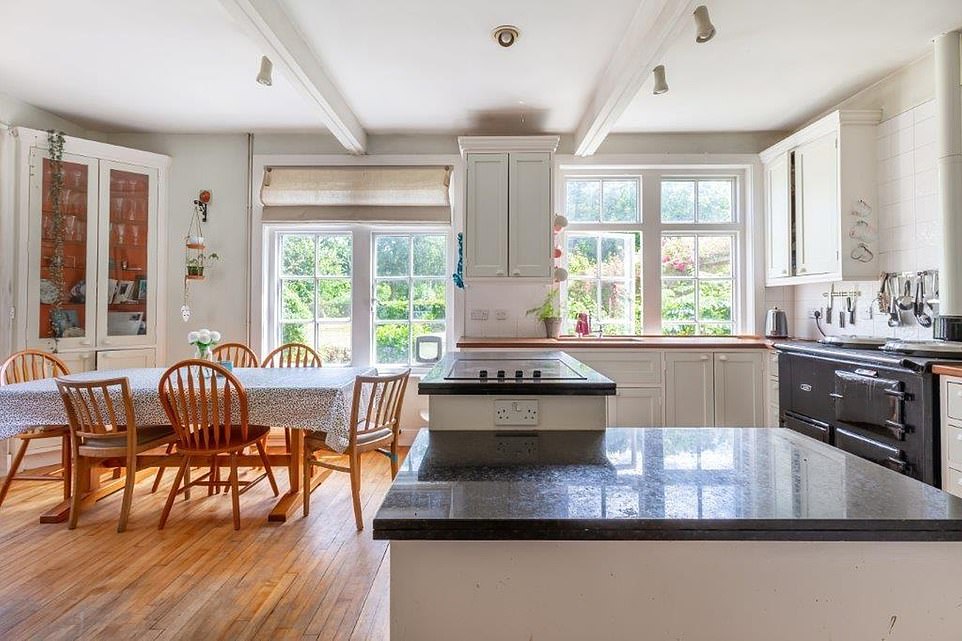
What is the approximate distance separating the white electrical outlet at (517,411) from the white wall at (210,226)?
3413mm

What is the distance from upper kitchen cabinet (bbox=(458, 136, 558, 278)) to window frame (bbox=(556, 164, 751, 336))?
58cm

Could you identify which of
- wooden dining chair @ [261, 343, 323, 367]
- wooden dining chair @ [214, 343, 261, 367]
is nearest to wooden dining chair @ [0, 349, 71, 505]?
wooden dining chair @ [214, 343, 261, 367]

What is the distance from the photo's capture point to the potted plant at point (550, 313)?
3.99m

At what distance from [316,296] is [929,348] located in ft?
13.3

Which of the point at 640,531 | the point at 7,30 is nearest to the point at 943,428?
the point at 640,531

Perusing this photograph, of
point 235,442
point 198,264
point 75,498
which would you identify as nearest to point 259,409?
point 235,442

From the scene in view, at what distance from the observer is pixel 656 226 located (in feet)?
13.9

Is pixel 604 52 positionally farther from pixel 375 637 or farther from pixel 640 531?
pixel 375 637

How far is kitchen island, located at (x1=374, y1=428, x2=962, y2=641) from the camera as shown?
686 mm

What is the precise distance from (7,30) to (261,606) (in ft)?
10.9

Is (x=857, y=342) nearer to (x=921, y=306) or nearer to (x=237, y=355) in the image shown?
(x=921, y=306)

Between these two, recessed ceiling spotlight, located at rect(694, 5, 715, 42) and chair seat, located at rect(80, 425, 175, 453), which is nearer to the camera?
recessed ceiling spotlight, located at rect(694, 5, 715, 42)

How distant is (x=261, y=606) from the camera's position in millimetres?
1933

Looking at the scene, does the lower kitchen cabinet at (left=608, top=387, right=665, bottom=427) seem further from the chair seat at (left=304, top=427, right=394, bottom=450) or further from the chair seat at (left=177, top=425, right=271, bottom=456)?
the chair seat at (left=177, top=425, right=271, bottom=456)
